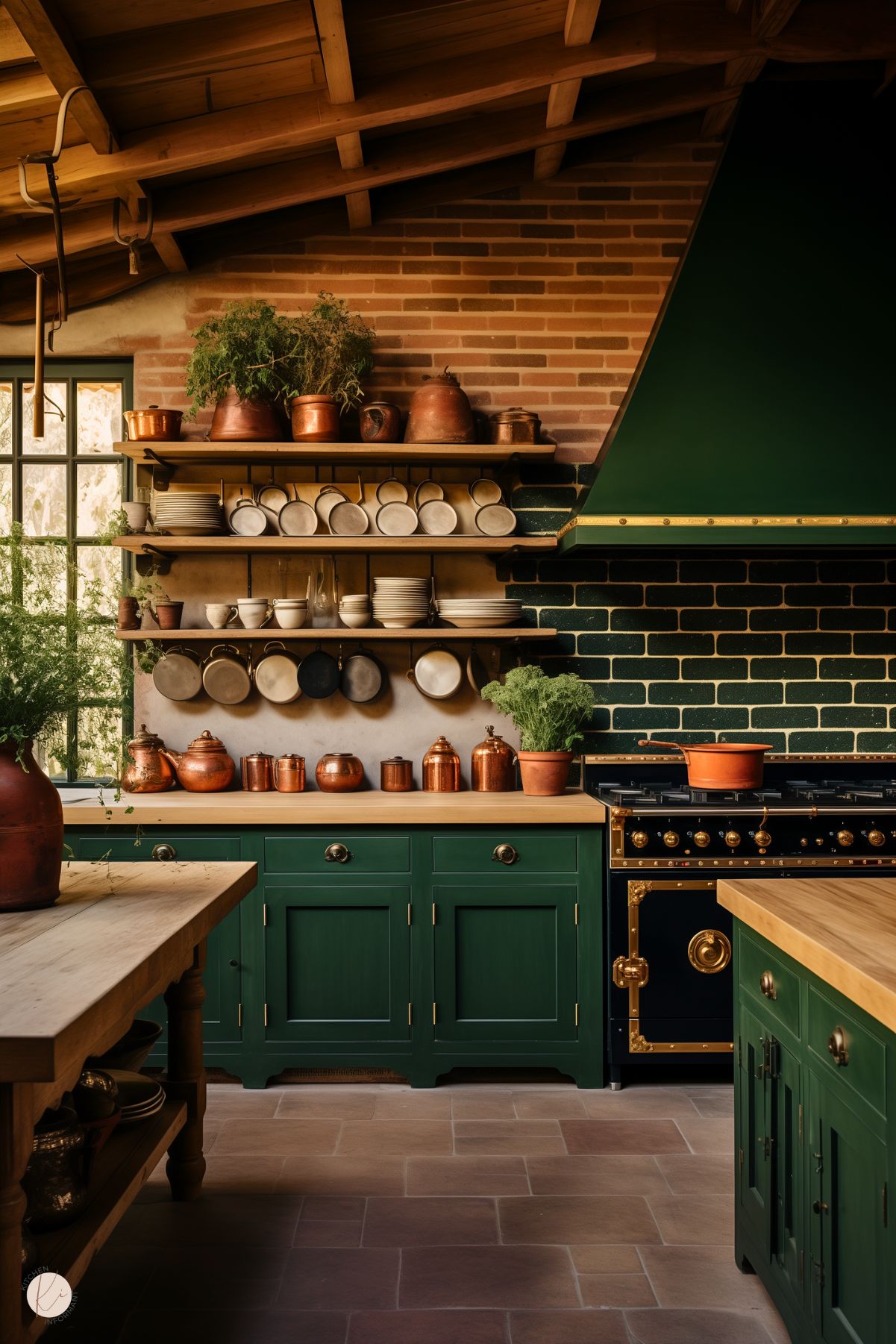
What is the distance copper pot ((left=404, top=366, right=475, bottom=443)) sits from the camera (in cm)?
416

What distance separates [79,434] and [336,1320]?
137 inches

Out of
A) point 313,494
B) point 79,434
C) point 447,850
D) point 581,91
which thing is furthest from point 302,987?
point 581,91

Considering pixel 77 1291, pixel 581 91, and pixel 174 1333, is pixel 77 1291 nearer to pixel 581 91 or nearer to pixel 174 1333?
pixel 174 1333

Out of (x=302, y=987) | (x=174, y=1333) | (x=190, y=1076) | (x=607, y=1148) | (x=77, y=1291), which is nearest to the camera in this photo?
(x=174, y=1333)

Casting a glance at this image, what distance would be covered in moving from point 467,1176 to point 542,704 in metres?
1.64

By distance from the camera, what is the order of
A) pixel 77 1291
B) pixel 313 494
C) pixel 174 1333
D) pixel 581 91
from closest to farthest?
pixel 174 1333 < pixel 77 1291 < pixel 581 91 < pixel 313 494

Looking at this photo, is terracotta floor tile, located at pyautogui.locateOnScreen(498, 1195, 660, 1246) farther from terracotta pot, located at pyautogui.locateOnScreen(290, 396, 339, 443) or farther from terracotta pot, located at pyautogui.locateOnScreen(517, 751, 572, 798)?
terracotta pot, located at pyautogui.locateOnScreen(290, 396, 339, 443)

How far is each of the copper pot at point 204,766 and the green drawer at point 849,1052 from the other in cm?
271

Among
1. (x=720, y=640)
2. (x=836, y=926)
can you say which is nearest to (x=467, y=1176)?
(x=836, y=926)

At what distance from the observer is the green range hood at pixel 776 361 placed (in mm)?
3834

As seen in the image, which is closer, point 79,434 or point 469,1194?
point 469,1194

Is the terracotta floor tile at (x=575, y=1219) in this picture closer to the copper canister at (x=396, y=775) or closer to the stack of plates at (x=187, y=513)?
the copper canister at (x=396, y=775)

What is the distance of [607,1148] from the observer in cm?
317

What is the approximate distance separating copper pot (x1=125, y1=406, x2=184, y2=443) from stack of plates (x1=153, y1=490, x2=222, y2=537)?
225mm
